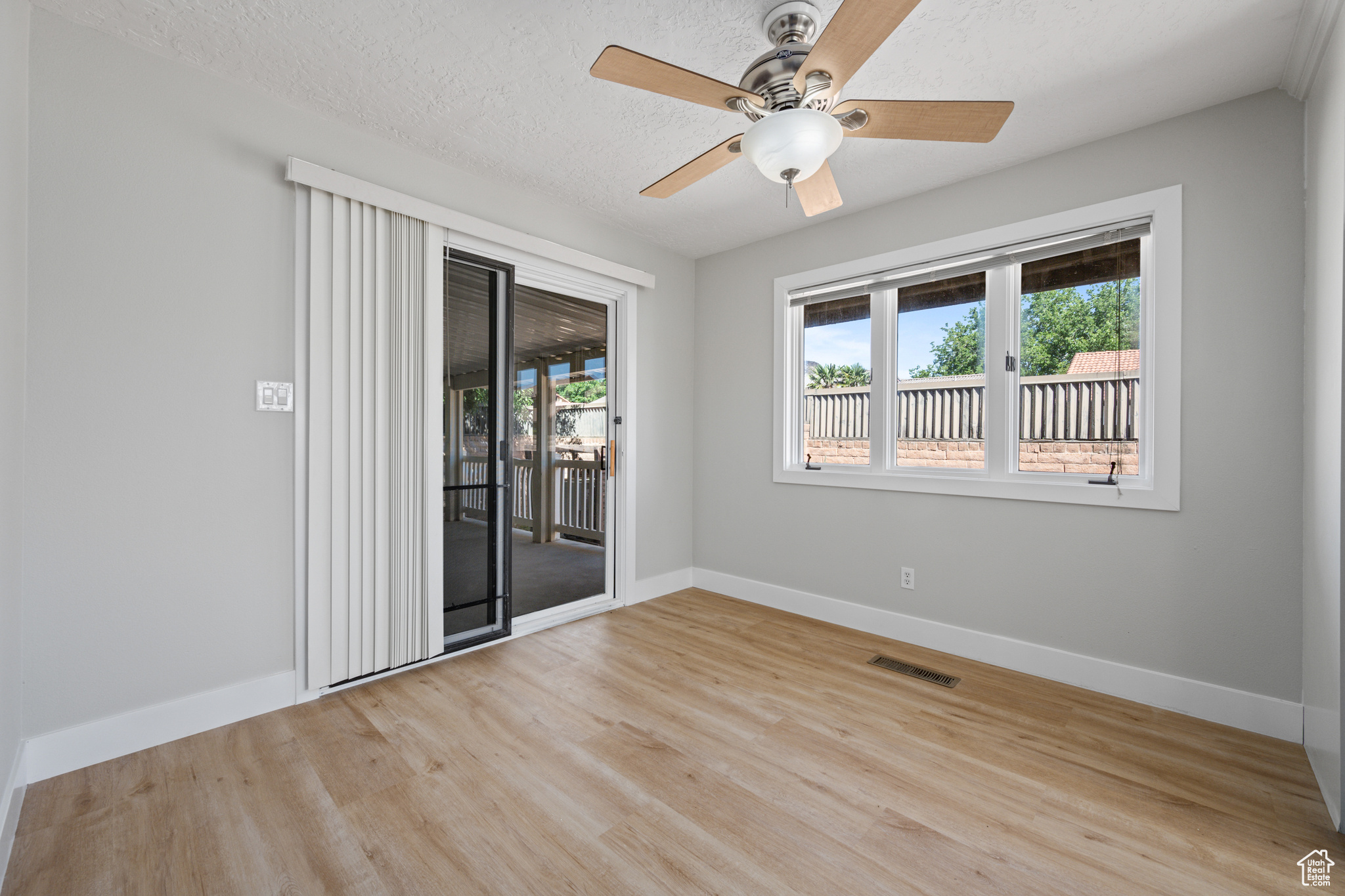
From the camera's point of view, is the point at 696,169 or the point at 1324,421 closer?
the point at 1324,421

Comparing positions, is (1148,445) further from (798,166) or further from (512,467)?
(512,467)

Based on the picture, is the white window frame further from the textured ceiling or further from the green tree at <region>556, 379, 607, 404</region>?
the green tree at <region>556, 379, 607, 404</region>

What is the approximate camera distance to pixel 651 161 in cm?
284

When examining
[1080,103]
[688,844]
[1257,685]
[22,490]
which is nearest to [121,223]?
[22,490]

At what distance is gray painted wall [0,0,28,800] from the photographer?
1.58 m

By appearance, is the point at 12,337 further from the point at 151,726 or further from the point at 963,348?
the point at 963,348

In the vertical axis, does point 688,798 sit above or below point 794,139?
below

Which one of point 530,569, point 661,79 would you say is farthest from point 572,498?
point 661,79

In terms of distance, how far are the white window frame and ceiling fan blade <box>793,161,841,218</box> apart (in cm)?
108

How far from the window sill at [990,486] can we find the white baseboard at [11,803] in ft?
11.8

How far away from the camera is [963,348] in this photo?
3105 millimetres

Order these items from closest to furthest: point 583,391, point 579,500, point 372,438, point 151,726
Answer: point 151,726
point 372,438
point 583,391
point 579,500

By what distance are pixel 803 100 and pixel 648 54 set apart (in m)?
0.68

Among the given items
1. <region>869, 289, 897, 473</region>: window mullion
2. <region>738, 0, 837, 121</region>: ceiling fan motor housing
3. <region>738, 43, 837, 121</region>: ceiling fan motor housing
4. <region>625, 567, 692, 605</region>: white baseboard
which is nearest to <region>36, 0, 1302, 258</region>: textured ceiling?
<region>738, 0, 837, 121</region>: ceiling fan motor housing
